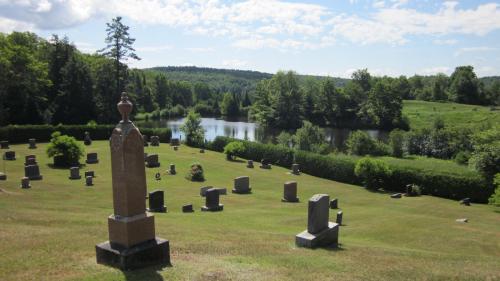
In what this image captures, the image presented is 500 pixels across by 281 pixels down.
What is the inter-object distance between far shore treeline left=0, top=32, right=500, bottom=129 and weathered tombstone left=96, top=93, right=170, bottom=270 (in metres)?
47.5

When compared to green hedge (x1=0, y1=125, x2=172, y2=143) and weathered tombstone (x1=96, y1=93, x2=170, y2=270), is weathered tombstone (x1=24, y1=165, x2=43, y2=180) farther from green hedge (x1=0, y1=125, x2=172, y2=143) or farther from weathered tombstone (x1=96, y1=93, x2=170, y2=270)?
green hedge (x1=0, y1=125, x2=172, y2=143)

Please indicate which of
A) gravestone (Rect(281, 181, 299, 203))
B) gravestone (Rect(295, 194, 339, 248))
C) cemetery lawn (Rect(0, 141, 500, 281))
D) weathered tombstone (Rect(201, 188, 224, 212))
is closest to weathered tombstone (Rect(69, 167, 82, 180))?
cemetery lawn (Rect(0, 141, 500, 281))

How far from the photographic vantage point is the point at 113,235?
8977 millimetres

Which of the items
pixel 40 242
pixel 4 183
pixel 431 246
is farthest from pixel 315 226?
pixel 4 183

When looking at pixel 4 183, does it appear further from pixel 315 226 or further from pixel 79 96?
pixel 79 96

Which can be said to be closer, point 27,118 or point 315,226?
point 315,226

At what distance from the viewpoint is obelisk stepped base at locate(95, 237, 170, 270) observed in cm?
868

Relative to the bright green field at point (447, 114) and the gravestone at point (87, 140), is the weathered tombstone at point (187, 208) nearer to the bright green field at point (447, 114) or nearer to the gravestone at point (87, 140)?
the gravestone at point (87, 140)

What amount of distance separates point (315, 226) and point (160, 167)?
75.7ft

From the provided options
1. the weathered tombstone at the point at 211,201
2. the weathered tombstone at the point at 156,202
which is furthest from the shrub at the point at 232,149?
the weathered tombstone at the point at 156,202

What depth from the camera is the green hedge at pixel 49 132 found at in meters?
44.2

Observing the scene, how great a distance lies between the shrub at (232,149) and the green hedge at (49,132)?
12764 mm

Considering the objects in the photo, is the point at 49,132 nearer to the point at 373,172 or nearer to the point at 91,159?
the point at 91,159

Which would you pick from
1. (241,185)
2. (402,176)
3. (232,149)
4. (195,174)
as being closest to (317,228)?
(241,185)
